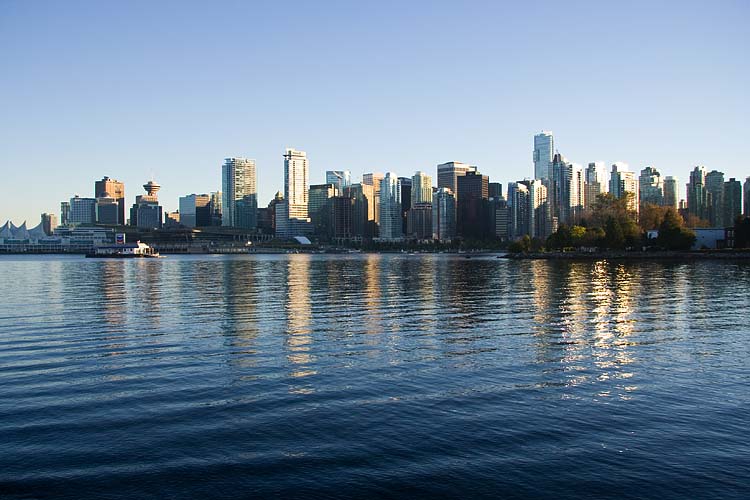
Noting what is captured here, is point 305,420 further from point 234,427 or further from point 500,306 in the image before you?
point 500,306

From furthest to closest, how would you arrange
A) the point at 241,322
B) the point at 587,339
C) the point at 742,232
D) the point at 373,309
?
1. the point at 742,232
2. the point at 373,309
3. the point at 241,322
4. the point at 587,339

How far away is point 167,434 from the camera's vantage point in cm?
2017

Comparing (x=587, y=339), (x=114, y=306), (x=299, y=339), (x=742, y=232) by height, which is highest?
(x=742, y=232)

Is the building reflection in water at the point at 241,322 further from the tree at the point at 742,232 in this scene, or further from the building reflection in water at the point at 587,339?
the tree at the point at 742,232

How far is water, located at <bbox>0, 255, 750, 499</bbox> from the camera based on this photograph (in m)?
16.7

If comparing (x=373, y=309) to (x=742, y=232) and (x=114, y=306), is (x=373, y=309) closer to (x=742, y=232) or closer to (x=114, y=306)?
(x=114, y=306)

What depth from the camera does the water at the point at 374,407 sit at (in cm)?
1672

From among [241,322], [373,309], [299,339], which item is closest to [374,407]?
[299,339]

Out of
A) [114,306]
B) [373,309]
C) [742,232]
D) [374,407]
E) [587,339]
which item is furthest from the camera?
[742,232]

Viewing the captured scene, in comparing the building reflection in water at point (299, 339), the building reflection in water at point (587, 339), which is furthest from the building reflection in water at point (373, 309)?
the building reflection in water at point (587, 339)

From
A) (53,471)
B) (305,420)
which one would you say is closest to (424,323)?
(305,420)

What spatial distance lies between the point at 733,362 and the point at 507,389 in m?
13.6

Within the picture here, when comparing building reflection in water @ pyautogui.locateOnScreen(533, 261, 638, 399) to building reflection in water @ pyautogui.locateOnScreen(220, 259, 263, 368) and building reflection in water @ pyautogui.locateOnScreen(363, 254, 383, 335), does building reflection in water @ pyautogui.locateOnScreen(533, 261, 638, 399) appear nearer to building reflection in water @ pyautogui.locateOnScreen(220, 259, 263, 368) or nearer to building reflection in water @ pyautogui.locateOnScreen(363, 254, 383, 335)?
building reflection in water @ pyautogui.locateOnScreen(363, 254, 383, 335)

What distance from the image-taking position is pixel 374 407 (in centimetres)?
2323
